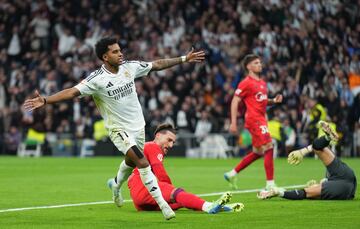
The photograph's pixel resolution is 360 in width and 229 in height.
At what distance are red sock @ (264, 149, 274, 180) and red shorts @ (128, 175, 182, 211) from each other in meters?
4.17

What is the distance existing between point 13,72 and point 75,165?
10.6 meters

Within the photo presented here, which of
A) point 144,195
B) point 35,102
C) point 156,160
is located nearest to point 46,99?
point 35,102

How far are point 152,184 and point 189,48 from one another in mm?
23815

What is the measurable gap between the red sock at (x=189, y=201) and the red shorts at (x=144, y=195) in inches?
9.0

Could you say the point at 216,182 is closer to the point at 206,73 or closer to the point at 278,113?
the point at 278,113

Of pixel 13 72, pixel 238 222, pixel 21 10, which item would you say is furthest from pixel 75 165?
pixel 238 222

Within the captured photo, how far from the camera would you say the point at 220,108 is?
33.5 metres

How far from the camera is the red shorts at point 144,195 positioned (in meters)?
12.2

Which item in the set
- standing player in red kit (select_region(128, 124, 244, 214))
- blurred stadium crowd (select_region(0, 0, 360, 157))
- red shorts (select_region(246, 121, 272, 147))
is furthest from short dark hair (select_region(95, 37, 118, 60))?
blurred stadium crowd (select_region(0, 0, 360, 157))

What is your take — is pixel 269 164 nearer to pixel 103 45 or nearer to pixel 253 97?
pixel 253 97

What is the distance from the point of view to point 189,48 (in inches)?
1378

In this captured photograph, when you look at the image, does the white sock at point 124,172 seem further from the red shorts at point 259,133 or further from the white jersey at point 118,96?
the red shorts at point 259,133

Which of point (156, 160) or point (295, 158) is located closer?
point (156, 160)

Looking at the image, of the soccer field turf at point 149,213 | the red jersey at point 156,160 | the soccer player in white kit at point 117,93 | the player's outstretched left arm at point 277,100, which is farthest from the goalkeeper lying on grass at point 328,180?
the player's outstretched left arm at point 277,100
